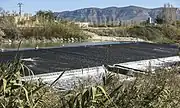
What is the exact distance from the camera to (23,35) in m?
20.6

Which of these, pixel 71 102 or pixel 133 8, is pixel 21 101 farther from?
pixel 133 8

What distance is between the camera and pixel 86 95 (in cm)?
231

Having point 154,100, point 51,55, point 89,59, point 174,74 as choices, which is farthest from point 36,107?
point 51,55

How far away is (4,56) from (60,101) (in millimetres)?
8422

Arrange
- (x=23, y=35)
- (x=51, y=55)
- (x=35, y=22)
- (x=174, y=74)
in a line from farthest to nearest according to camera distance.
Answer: (x=35, y=22), (x=23, y=35), (x=51, y=55), (x=174, y=74)

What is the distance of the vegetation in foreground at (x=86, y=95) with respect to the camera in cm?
218

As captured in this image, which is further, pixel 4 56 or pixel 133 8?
pixel 133 8

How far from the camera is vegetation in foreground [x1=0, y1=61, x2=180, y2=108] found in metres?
2.18

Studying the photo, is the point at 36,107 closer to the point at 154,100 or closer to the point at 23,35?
the point at 154,100

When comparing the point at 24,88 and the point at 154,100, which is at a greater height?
the point at 24,88

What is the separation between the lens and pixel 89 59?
35.6ft

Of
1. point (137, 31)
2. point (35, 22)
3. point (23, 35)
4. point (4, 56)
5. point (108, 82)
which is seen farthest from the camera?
point (137, 31)

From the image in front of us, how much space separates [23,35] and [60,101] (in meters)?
18.4

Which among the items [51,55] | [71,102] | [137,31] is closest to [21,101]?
[71,102]
